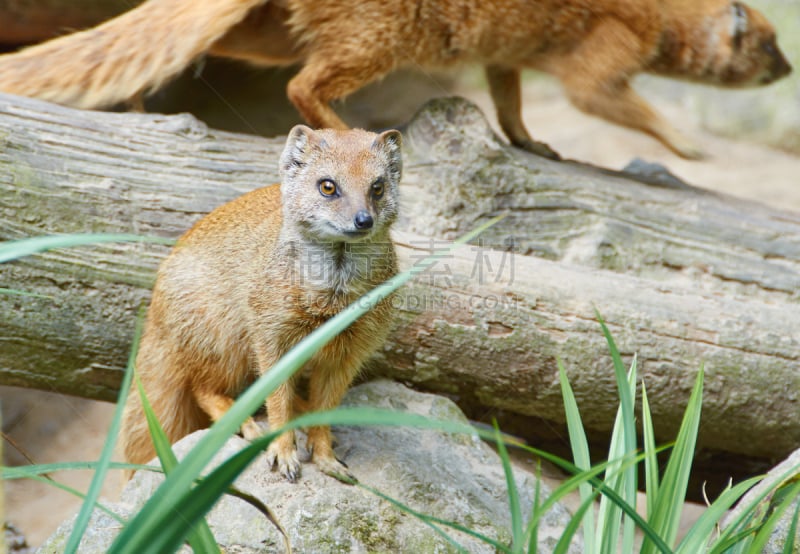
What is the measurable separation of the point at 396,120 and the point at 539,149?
6.08 feet

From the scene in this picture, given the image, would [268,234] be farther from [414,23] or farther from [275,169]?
[414,23]

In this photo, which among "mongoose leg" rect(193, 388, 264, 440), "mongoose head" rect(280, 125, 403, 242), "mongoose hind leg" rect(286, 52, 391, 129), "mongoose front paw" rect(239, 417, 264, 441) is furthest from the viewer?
"mongoose hind leg" rect(286, 52, 391, 129)

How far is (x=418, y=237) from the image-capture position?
2773mm

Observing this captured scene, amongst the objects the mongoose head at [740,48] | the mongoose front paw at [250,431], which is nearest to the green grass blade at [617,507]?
the mongoose front paw at [250,431]

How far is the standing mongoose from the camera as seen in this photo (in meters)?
3.04

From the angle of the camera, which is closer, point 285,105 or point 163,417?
point 163,417

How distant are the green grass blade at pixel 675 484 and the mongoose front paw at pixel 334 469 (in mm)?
732

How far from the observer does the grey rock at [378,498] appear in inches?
71.5

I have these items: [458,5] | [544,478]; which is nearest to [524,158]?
[458,5]

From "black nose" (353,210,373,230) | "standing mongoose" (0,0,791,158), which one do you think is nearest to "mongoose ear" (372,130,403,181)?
"black nose" (353,210,373,230)

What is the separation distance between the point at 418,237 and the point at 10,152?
129 centimetres

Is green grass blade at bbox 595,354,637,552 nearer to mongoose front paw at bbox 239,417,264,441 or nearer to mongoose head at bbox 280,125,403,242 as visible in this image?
mongoose head at bbox 280,125,403,242

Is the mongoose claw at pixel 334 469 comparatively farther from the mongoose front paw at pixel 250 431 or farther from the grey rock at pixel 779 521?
the grey rock at pixel 779 521

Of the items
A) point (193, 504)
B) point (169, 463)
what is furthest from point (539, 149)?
point (193, 504)
